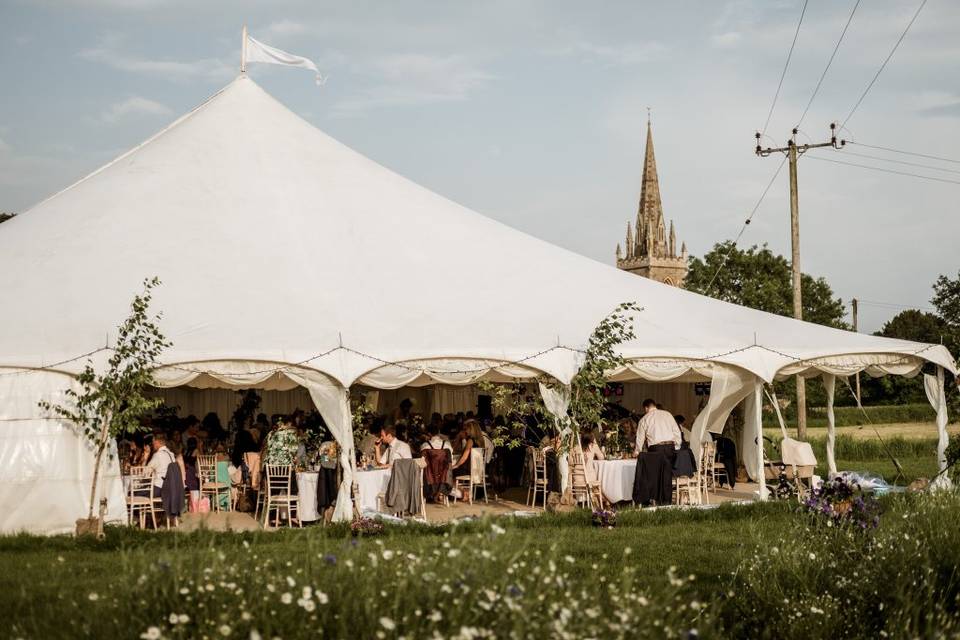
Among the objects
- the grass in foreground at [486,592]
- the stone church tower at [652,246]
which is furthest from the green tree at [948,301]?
the grass in foreground at [486,592]

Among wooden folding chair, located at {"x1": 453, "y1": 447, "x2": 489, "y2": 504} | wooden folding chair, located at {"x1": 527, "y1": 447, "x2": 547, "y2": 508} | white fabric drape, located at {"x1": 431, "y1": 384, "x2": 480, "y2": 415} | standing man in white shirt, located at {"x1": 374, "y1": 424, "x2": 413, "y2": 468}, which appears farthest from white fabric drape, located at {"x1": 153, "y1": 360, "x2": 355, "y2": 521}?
white fabric drape, located at {"x1": 431, "y1": 384, "x2": 480, "y2": 415}

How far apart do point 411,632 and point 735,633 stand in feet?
8.74

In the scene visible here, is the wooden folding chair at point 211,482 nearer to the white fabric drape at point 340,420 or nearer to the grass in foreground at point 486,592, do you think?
the white fabric drape at point 340,420

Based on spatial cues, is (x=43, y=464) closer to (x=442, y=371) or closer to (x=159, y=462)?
(x=159, y=462)

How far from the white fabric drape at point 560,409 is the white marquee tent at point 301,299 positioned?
5 cm

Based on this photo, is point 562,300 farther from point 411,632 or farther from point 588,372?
point 411,632

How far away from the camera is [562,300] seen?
13.6 meters

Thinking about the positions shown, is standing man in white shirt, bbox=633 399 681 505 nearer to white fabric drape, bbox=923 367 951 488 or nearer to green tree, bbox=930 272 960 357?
white fabric drape, bbox=923 367 951 488

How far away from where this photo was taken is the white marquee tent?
11.1 m

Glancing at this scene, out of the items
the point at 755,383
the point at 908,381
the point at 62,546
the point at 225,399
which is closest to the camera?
the point at 62,546

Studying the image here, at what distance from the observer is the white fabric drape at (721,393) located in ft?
42.8

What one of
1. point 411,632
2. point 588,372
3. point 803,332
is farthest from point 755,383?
point 411,632

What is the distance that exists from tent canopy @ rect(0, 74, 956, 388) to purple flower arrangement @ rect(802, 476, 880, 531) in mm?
4521

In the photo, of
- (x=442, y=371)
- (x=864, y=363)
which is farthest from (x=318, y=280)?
(x=864, y=363)
